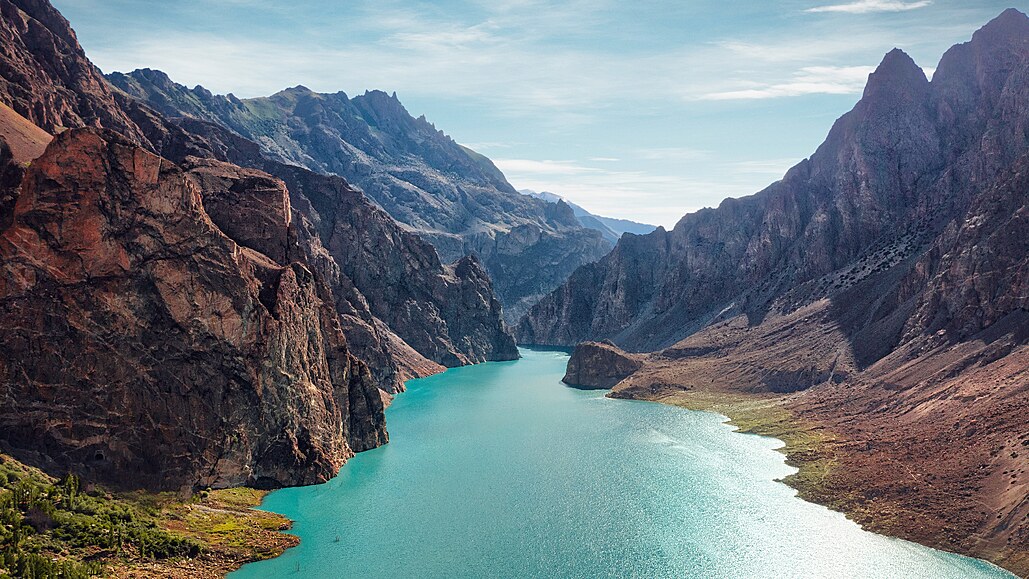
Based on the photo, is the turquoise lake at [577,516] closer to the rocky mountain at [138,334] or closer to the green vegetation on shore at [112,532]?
the green vegetation on shore at [112,532]

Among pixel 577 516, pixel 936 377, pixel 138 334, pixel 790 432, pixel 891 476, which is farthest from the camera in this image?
pixel 790 432

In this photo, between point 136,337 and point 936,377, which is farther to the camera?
point 936,377

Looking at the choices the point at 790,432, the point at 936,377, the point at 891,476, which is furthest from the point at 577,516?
the point at 936,377

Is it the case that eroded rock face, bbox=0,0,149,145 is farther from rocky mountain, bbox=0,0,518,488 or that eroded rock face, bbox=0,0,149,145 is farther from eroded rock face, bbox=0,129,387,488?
eroded rock face, bbox=0,129,387,488

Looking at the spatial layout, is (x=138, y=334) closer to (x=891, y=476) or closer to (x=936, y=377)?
(x=891, y=476)

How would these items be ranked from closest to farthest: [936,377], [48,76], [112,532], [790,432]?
[112,532] < [936,377] < [790,432] < [48,76]

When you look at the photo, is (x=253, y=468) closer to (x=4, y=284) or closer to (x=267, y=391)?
(x=267, y=391)

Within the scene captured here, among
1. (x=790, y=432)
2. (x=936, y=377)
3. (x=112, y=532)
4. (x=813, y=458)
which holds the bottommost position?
(x=813, y=458)
